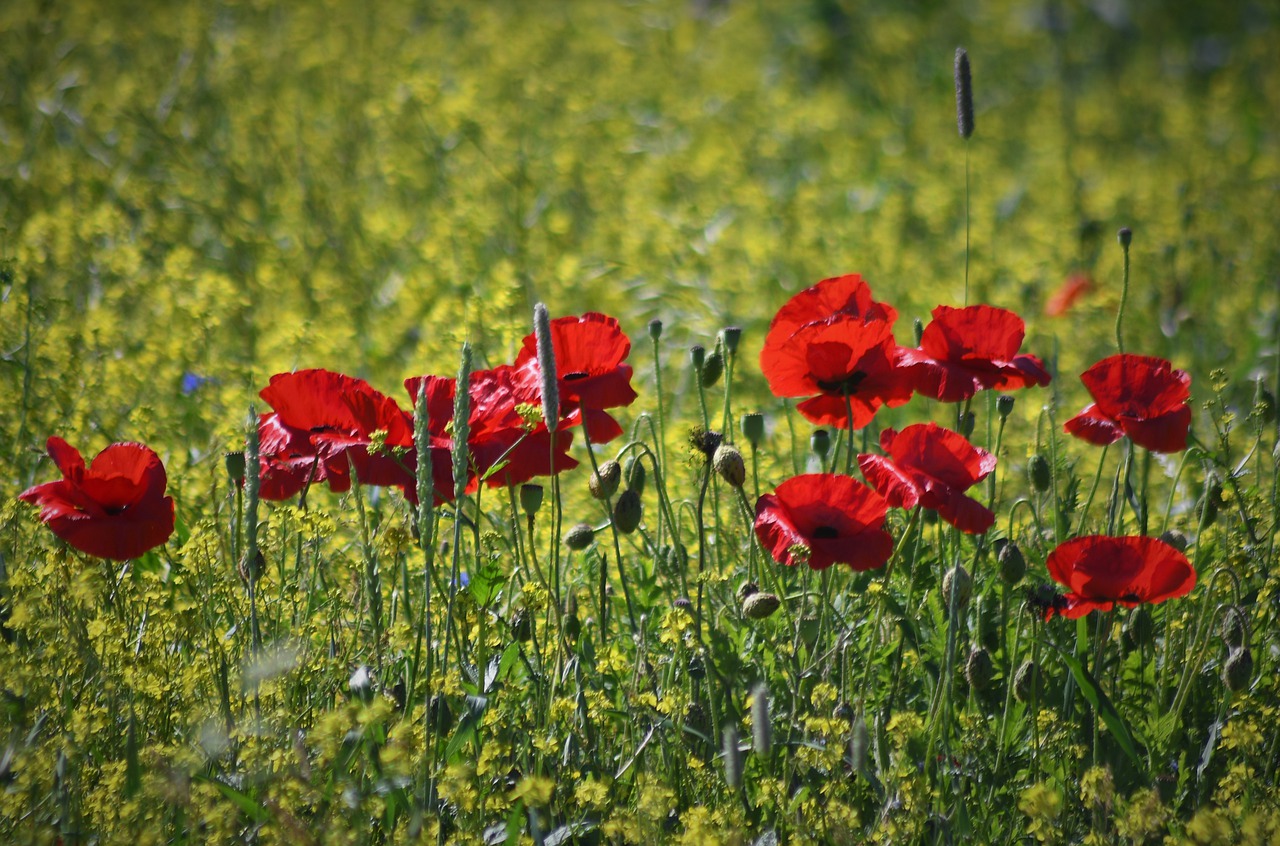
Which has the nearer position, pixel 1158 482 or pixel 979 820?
pixel 979 820

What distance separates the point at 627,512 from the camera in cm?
165

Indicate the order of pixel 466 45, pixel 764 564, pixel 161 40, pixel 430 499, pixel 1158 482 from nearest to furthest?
pixel 430 499 < pixel 764 564 < pixel 1158 482 < pixel 161 40 < pixel 466 45

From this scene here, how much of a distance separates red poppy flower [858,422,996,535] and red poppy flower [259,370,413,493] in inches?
24.4

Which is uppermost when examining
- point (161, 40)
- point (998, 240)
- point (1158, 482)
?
point (161, 40)

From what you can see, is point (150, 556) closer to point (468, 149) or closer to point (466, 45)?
point (468, 149)

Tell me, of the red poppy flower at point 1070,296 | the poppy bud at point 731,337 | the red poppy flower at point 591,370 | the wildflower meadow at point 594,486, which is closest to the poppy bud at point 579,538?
the wildflower meadow at point 594,486

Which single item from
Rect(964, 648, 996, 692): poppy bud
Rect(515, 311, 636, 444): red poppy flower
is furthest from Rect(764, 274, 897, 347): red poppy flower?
Rect(964, 648, 996, 692): poppy bud

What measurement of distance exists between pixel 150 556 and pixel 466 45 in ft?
13.6

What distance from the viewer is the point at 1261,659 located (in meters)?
1.82

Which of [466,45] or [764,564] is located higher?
[466,45]

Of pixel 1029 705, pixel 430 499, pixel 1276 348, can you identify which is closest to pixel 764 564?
pixel 1029 705

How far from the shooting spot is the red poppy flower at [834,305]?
5.97 feet

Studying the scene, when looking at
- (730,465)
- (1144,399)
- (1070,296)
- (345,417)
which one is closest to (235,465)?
(345,417)

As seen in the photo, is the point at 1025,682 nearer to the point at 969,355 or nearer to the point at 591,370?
the point at 969,355
